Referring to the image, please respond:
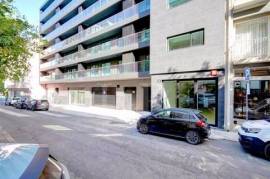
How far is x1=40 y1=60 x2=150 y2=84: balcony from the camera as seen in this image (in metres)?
21.8

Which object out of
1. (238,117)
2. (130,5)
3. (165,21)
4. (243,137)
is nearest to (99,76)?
(130,5)

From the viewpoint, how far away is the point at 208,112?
1538 centimetres

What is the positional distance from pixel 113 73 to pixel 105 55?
2647 mm

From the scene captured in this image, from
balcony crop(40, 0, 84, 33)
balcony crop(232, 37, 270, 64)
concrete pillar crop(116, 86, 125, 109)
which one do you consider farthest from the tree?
balcony crop(40, 0, 84, 33)

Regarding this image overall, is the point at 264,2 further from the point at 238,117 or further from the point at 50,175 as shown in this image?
the point at 50,175

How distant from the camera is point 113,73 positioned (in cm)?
2584

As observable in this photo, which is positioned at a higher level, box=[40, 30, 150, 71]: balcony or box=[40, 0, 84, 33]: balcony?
box=[40, 0, 84, 33]: balcony

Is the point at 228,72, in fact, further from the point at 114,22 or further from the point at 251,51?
the point at 114,22

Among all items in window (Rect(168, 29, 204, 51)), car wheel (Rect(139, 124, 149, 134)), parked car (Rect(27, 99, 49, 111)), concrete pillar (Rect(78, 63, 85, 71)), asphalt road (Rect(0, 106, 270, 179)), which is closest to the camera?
asphalt road (Rect(0, 106, 270, 179))

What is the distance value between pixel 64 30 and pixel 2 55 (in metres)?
33.9

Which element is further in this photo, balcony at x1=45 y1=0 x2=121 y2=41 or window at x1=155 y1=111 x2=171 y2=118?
balcony at x1=45 y1=0 x2=121 y2=41

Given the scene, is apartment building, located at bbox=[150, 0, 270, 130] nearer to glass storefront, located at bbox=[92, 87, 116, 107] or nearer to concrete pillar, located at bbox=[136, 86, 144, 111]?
concrete pillar, located at bbox=[136, 86, 144, 111]

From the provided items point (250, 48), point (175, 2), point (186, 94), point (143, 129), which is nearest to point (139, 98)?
point (186, 94)

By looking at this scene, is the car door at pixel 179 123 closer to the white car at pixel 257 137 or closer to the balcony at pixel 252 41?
the white car at pixel 257 137
